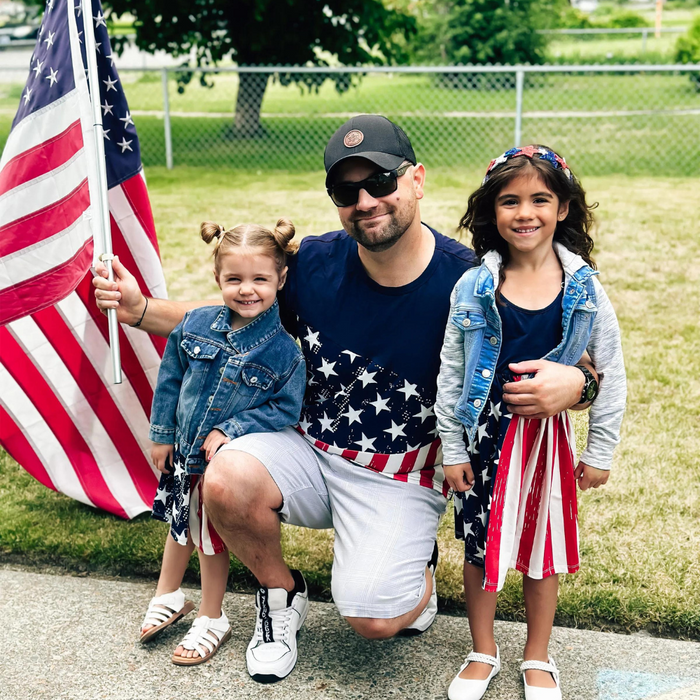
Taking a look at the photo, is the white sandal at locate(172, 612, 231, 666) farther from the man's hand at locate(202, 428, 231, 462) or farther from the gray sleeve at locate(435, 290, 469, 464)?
the gray sleeve at locate(435, 290, 469, 464)

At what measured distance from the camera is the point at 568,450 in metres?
2.39

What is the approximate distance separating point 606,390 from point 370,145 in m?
0.93

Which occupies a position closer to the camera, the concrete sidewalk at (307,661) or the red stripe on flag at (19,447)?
the concrete sidewalk at (307,661)

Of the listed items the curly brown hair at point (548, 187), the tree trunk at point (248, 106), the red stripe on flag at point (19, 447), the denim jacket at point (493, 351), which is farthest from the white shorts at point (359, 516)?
the tree trunk at point (248, 106)

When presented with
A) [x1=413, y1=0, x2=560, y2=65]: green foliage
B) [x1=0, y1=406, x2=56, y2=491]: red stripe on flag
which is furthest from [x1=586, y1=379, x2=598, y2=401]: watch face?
[x1=413, y1=0, x2=560, y2=65]: green foliage

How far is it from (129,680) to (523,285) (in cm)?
154

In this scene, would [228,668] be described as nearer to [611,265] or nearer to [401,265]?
[401,265]

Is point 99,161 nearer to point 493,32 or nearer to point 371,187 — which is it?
point 371,187

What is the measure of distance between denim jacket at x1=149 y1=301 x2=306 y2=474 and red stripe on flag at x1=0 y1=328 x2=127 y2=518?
2.77 ft

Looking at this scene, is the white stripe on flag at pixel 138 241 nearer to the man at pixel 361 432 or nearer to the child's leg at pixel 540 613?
the man at pixel 361 432

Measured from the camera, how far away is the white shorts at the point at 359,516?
2.39 meters

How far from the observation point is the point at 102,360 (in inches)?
127

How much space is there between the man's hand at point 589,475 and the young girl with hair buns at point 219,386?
0.82 m

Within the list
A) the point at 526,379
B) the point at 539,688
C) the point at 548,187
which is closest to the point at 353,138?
the point at 548,187
